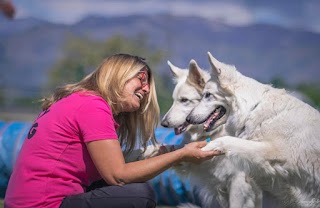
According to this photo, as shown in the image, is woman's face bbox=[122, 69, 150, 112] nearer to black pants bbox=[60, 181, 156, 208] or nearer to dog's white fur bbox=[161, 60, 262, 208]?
black pants bbox=[60, 181, 156, 208]

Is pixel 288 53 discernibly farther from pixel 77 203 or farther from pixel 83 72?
pixel 77 203

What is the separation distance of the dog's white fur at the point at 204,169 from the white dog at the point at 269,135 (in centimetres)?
24

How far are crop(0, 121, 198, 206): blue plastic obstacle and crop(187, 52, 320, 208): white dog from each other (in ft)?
4.36

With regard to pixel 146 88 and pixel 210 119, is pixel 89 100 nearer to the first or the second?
pixel 146 88

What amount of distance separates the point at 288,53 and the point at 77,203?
8106 millimetres

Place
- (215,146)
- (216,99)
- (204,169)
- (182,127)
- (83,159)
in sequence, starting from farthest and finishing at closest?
(182,127) → (204,169) → (216,99) → (215,146) → (83,159)

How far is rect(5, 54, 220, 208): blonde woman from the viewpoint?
3.43m

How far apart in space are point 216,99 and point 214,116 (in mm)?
141

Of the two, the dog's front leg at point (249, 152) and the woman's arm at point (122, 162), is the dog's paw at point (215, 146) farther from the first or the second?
the woman's arm at point (122, 162)

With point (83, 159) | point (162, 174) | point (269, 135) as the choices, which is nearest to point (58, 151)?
point (83, 159)

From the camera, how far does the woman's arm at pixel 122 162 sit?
340 cm

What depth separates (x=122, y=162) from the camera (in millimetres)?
3441

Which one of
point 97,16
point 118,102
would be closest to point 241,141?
point 118,102

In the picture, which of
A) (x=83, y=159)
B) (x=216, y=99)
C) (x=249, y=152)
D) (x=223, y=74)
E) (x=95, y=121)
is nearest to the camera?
(x=95, y=121)
